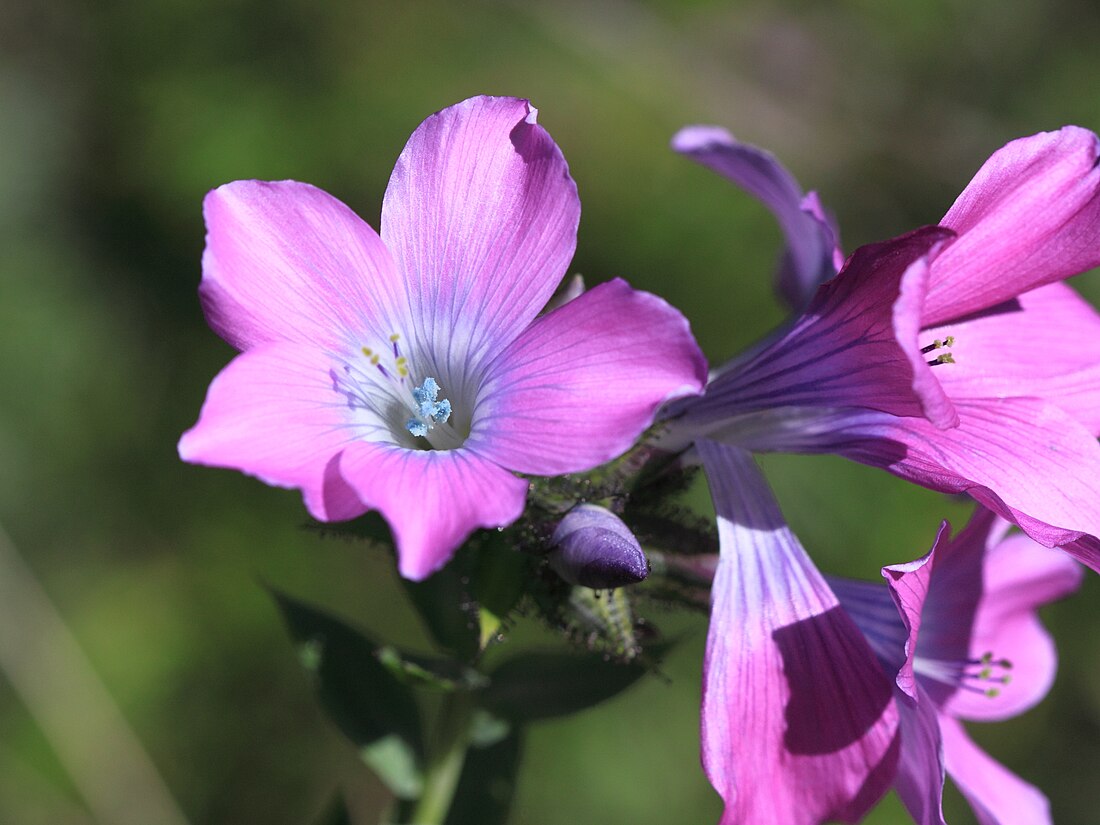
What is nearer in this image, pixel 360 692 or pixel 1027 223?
pixel 1027 223

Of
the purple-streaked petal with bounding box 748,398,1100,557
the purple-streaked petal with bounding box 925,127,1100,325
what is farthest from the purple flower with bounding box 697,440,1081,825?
the purple-streaked petal with bounding box 925,127,1100,325

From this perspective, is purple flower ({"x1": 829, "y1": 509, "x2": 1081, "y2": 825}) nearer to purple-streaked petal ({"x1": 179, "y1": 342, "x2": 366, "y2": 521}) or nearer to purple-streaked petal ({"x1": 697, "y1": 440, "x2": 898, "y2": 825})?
purple-streaked petal ({"x1": 697, "y1": 440, "x2": 898, "y2": 825})

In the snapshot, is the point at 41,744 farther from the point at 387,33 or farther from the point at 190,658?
the point at 387,33

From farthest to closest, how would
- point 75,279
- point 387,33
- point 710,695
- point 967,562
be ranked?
point 387,33 → point 75,279 → point 967,562 → point 710,695

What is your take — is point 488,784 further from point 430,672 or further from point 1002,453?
point 1002,453

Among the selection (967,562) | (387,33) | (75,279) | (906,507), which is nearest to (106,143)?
(75,279)

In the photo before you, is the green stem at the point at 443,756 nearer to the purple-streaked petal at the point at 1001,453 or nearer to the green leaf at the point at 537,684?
the green leaf at the point at 537,684

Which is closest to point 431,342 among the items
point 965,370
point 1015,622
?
point 965,370
